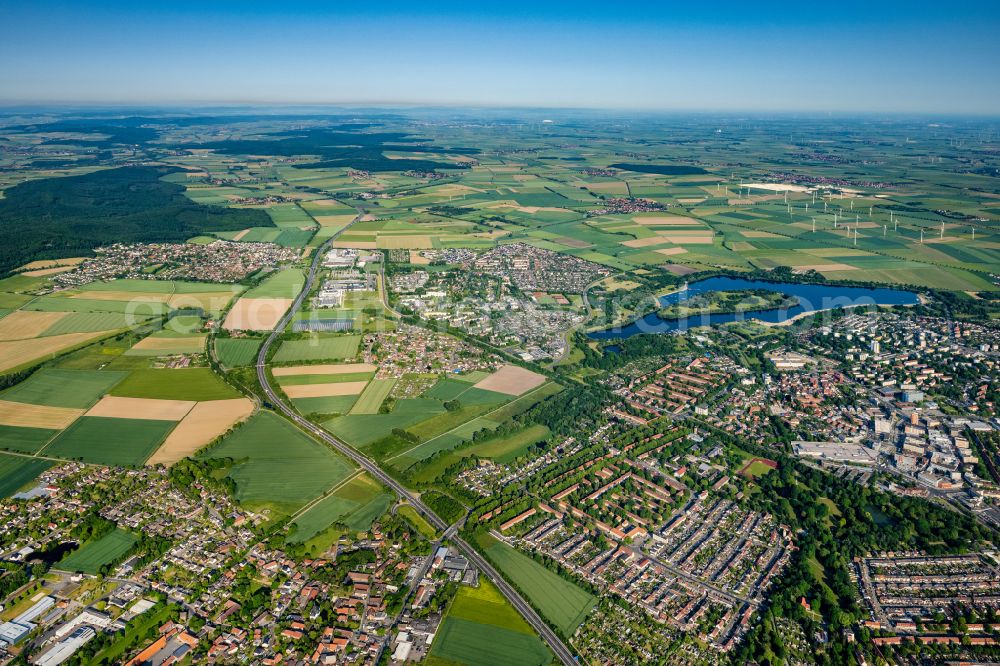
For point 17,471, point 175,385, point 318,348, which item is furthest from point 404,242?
point 17,471

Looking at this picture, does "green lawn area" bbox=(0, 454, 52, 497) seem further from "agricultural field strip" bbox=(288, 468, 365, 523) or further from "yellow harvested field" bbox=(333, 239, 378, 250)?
"yellow harvested field" bbox=(333, 239, 378, 250)

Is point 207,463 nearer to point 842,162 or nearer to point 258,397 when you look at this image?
point 258,397

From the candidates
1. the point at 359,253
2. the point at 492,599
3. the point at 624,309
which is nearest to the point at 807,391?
the point at 624,309

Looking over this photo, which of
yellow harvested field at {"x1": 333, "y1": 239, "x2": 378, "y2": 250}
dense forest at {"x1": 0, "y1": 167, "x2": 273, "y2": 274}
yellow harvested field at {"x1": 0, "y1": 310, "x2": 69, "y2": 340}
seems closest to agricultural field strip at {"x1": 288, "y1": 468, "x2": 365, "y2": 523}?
yellow harvested field at {"x1": 0, "y1": 310, "x2": 69, "y2": 340}

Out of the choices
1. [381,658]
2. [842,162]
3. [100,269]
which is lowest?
[381,658]

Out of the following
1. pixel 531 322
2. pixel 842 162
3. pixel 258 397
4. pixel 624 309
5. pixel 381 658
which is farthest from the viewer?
pixel 842 162

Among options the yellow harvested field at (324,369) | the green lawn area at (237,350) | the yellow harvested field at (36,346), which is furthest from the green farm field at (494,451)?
the yellow harvested field at (36,346)
